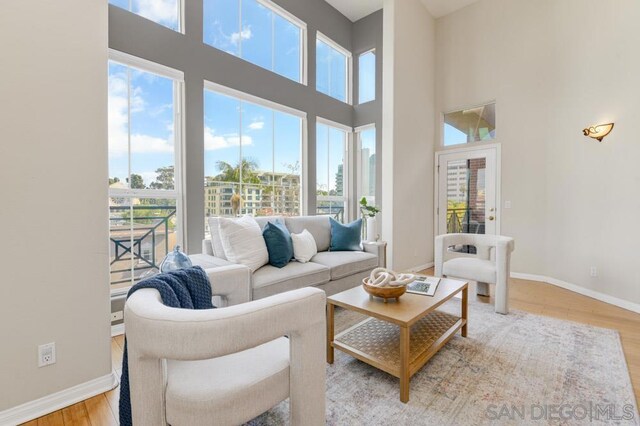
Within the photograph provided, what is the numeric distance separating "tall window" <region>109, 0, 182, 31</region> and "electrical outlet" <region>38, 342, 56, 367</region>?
2.88m

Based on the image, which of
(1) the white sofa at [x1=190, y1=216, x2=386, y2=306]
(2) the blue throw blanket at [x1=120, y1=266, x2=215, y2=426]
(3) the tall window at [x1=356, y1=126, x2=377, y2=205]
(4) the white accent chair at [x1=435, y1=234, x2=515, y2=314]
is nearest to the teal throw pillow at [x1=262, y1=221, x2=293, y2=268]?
(1) the white sofa at [x1=190, y1=216, x2=386, y2=306]

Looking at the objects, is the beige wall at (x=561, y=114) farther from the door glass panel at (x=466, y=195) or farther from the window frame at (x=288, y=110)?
the window frame at (x=288, y=110)

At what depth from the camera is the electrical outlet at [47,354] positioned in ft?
4.97

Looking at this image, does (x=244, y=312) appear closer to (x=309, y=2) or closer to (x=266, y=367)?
(x=266, y=367)

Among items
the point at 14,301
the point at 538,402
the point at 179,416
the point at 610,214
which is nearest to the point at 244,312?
the point at 179,416

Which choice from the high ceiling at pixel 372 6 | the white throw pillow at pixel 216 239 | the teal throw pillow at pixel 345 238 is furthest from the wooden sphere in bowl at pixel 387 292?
the high ceiling at pixel 372 6

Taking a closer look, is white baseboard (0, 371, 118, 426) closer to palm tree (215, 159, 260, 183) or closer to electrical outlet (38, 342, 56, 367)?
electrical outlet (38, 342, 56, 367)

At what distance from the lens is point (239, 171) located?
12.2ft

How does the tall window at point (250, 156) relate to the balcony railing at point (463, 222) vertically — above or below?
above

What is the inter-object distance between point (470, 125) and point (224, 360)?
510 cm

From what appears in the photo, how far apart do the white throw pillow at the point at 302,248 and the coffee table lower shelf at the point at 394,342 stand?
2.89 feet

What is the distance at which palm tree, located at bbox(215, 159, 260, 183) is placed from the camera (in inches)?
139

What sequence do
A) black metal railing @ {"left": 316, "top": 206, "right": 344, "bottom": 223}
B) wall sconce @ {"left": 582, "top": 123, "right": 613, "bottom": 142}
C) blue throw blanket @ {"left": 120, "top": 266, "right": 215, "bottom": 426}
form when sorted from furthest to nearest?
black metal railing @ {"left": 316, "top": 206, "right": 344, "bottom": 223} < wall sconce @ {"left": 582, "top": 123, "right": 613, "bottom": 142} < blue throw blanket @ {"left": 120, "top": 266, "right": 215, "bottom": 426}

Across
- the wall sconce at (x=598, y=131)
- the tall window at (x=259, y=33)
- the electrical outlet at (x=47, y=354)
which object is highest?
the tall window at (x=259, y=33)
